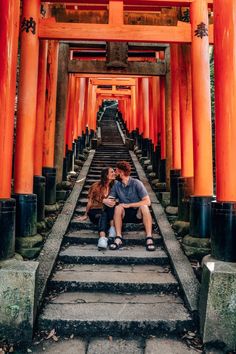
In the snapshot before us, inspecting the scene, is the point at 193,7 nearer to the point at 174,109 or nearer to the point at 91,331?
the point at 174,109

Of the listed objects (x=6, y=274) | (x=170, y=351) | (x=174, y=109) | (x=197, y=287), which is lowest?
(x=170, y=351)

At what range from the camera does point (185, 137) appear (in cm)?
572

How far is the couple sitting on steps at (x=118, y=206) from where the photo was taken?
15.5 ft

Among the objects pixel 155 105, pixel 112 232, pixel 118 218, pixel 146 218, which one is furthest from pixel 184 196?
pixel 155 105

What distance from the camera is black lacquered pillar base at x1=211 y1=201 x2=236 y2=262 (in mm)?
3426

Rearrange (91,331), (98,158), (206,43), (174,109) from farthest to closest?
1. (98,158)
2. (174,109)
3. (206,43)
4. (91,331)

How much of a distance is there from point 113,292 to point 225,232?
1.50m

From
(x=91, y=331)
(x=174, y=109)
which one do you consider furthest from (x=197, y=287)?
(x=174, y=109)

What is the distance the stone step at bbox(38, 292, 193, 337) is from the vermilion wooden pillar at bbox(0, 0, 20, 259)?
947mm

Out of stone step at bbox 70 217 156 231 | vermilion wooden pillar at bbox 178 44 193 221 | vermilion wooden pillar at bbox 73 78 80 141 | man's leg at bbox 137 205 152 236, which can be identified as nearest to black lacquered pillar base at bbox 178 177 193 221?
vermilion wooden pillar at bbox 178 44 193 221

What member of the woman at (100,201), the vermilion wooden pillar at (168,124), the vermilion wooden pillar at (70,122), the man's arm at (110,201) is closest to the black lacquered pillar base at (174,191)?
the vermilion wooden pillar at (168,124)

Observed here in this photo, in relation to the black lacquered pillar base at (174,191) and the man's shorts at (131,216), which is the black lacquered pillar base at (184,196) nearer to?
the black lacquered pillar base at (174,191)

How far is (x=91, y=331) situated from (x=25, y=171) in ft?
8.12

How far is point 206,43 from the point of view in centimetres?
500
